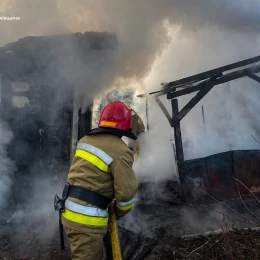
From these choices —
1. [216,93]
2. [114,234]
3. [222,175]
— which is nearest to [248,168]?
[222,175]

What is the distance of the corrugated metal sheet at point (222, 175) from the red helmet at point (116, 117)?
12.3ft

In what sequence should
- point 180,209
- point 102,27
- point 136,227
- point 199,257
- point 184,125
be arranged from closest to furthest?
point 199,257, point 136,227, point 180,209, point 102,27, point 184,125

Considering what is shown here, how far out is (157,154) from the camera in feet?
32.3

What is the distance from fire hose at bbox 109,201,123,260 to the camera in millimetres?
2375

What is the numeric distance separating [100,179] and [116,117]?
61 centimetres

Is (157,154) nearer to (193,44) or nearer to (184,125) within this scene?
(184,125)

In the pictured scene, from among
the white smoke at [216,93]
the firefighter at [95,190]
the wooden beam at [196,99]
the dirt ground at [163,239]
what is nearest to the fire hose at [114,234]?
the firefighter at [95,190]

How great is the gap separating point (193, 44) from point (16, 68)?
606cm

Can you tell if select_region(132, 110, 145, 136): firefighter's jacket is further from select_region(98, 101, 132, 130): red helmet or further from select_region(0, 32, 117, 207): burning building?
select_region(98, 101, 132, 130): red helmet

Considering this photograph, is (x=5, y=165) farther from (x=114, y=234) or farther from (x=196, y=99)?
(x=196, y=99)

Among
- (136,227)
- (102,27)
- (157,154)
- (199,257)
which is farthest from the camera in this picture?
(157,154)

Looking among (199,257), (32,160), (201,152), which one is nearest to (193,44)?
(201,152)

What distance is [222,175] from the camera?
18.1 ft

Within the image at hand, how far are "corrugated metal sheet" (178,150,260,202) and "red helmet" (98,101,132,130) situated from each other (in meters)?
3.74
